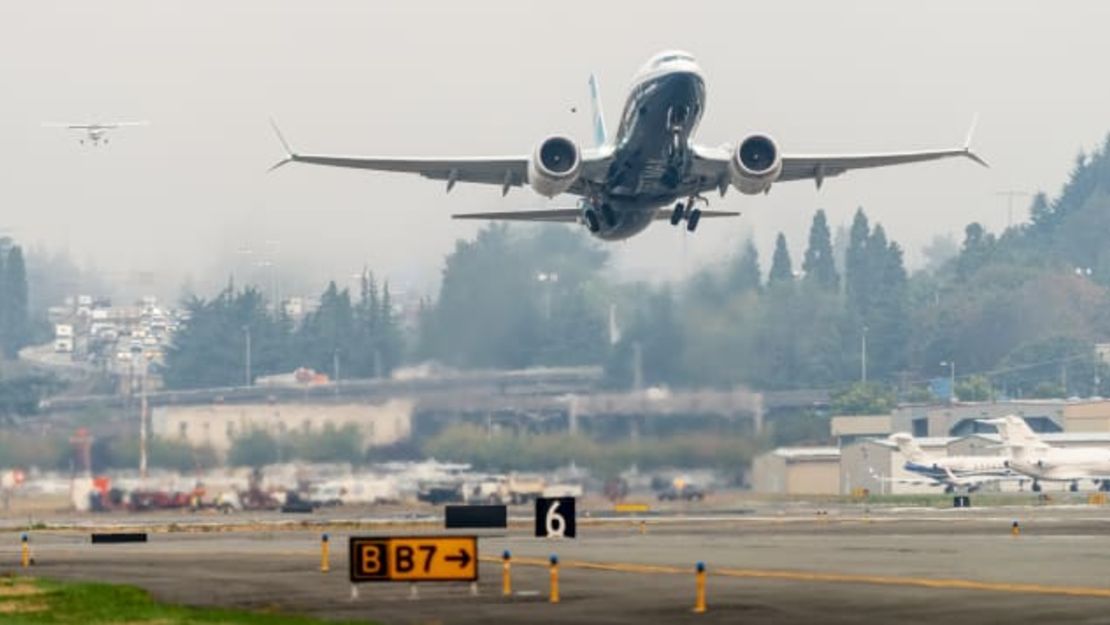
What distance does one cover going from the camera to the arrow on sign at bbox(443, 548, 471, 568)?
4353 cm

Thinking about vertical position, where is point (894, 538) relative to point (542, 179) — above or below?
below

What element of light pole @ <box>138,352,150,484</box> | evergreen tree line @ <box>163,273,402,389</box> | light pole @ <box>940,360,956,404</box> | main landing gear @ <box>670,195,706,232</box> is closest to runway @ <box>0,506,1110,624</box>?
main landing gear @ <box>670,195,706,232</box>

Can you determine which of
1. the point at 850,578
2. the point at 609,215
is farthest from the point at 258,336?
the point at 850,578

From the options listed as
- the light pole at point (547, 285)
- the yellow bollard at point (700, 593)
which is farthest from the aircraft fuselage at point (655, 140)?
the yellow bollard at point (700, 593)

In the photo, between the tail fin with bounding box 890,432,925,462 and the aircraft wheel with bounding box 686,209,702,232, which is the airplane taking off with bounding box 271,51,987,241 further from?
the tail fin with bounding box 890,432,925,462

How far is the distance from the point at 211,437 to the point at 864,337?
5683cm

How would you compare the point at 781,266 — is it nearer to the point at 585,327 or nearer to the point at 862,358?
the point at 862,358

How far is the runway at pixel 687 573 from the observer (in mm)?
40438

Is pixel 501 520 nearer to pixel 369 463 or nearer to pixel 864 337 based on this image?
pixel 369 463

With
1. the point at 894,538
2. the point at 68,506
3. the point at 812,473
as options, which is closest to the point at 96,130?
the point at 68,506

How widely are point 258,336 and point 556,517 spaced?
6421 centimetres

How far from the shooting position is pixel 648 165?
75.8m

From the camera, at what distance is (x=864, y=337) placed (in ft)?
460

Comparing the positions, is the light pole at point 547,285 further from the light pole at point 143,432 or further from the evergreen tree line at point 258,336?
the light pole at point 143,432
